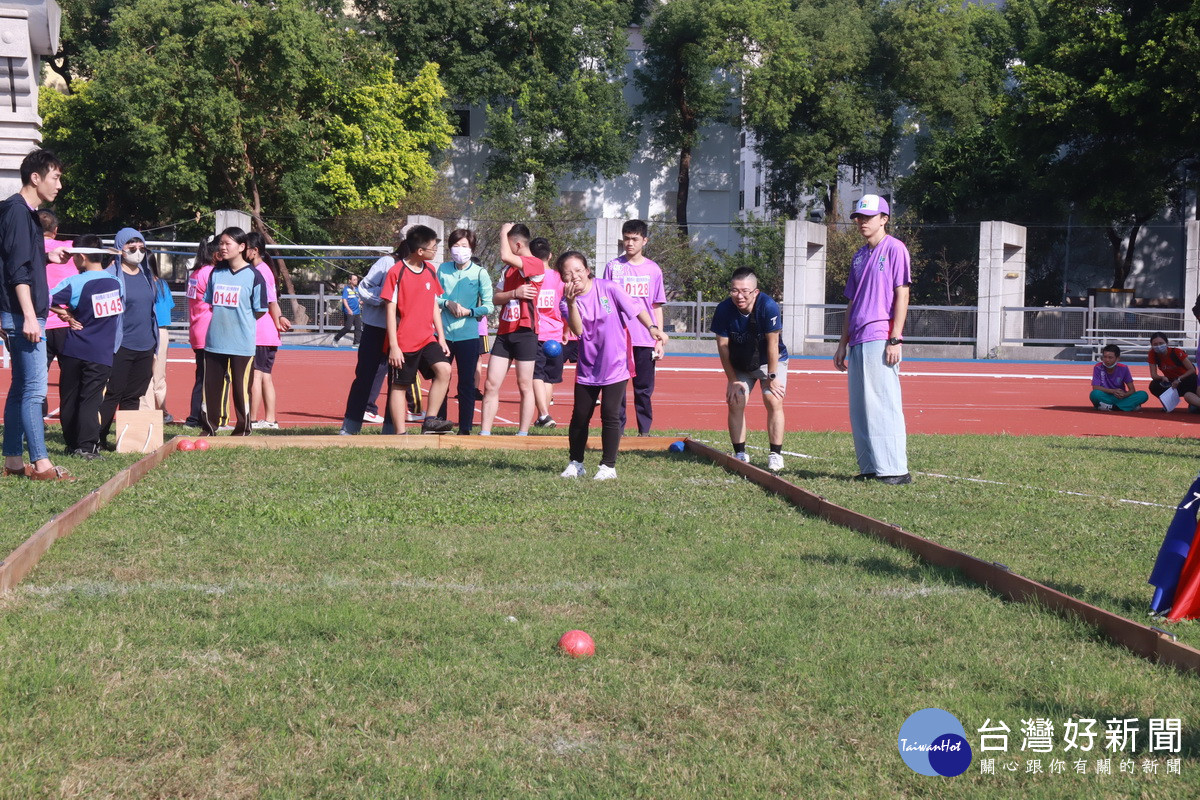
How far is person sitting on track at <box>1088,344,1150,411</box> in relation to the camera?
1823 cm

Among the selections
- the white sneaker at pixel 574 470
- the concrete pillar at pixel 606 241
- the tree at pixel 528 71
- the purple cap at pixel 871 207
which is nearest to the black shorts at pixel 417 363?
the white sneaker at pixel 574 470

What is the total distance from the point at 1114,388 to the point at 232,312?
1294cm

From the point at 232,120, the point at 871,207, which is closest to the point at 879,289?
the point at 871,207

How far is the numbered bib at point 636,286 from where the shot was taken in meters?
12.0

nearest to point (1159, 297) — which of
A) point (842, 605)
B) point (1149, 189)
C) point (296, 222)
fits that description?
point (1149, 189)

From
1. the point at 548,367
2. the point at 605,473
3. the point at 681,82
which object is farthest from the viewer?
the point at 681,82

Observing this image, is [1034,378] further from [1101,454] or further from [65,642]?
[65,642]

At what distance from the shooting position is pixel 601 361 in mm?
9430

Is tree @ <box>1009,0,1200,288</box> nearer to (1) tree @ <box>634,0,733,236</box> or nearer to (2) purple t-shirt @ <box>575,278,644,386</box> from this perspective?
(1) tree @ <box>634,0,733,236</box>

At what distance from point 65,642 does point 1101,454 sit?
999 centimetres

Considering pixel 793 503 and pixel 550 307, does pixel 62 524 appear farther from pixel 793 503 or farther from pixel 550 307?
pixel 550 307

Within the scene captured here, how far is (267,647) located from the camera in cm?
457

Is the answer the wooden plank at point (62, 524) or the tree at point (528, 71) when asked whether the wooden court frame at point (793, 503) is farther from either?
the tree at point (528, 71)

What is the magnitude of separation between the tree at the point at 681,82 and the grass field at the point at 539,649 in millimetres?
49261
